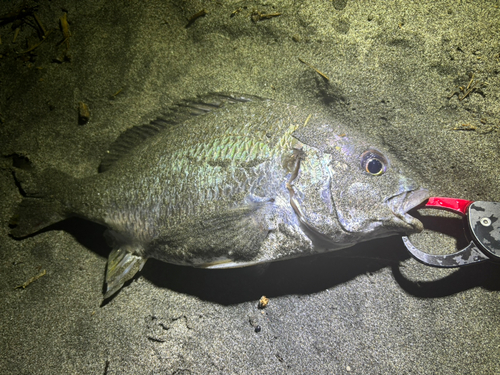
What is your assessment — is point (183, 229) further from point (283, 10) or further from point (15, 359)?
point (283, 10)

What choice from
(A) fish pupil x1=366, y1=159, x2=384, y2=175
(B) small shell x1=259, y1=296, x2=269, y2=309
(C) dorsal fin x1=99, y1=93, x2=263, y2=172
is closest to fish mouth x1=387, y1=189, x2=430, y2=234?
(A) fish pupil x1=366, y1=159, x2=384, y2=175

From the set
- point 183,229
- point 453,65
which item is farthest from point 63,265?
point 453,65

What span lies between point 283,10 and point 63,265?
93.9 inches

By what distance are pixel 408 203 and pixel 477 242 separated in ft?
1.60

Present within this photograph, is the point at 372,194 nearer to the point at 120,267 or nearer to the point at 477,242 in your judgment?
the point at 477,242

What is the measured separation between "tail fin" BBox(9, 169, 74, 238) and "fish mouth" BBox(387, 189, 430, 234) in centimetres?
209

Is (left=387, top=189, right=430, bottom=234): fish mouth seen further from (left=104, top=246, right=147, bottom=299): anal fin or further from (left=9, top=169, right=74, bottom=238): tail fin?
(left=9, top=169, right=74, bottom=238): tail fin

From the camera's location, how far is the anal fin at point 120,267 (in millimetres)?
1867

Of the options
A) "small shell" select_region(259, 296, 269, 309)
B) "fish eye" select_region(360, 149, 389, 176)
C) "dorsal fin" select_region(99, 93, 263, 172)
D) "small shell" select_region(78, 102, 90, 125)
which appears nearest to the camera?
"fish eye" select_region(360, 149, 389, 176)

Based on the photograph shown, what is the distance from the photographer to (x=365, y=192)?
1.55 metres

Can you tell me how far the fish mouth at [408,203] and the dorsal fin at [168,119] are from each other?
1065 millimetres

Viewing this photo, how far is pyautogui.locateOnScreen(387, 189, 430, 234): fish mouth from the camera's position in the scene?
153 cm

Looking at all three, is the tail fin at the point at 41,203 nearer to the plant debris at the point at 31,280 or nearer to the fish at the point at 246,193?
the fish at the point at 246,193

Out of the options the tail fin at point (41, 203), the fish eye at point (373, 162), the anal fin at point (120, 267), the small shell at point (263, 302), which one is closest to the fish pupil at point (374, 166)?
the fish eye at point (373, 162)
